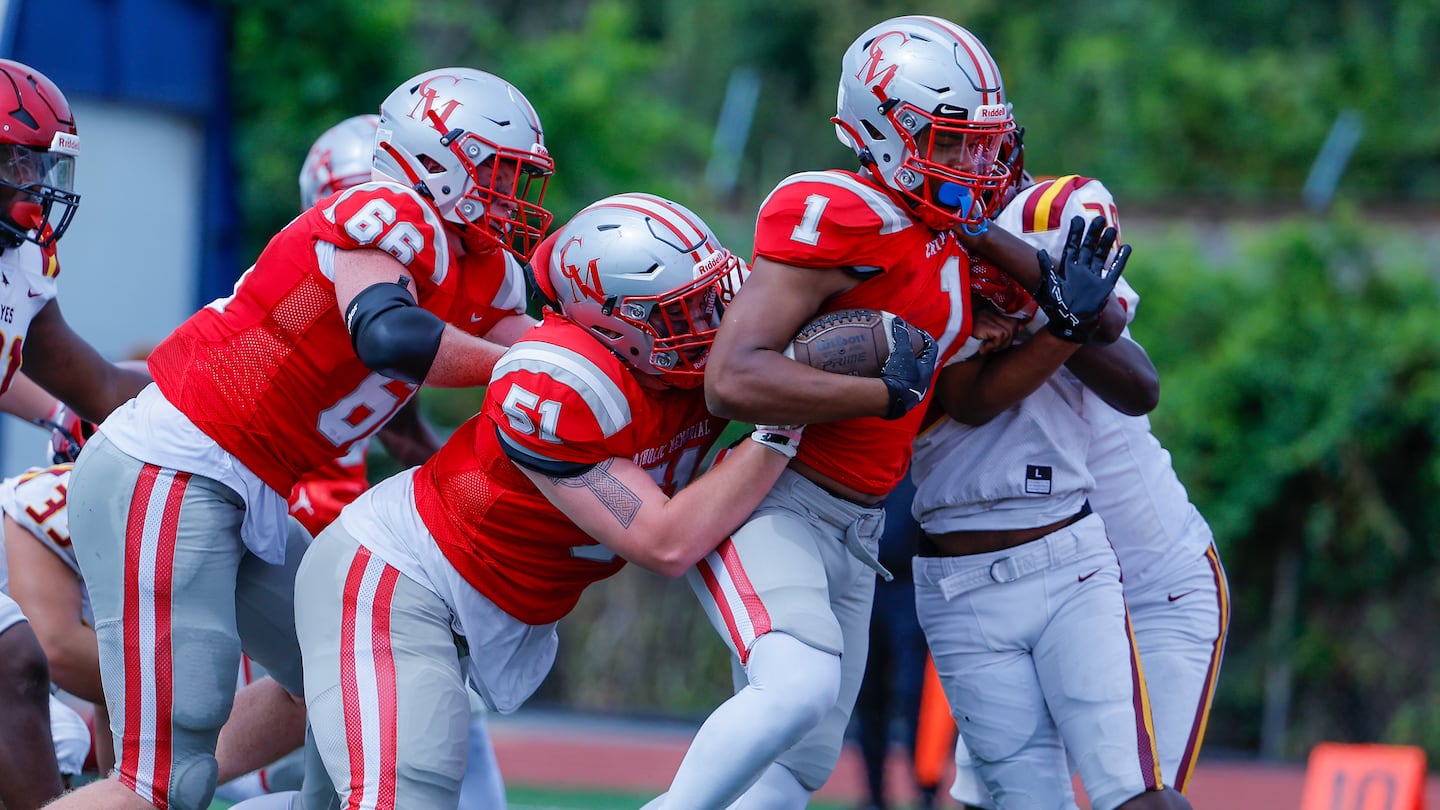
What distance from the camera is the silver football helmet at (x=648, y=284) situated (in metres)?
3.40

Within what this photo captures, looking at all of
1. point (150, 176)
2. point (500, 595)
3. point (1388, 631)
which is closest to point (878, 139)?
point (500, 595)

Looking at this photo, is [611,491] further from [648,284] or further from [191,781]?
[191,781]

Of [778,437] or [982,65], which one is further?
[982,65]

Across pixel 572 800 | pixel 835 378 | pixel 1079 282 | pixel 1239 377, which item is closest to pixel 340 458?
pixel 835 378

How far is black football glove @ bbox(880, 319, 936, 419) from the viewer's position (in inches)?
129

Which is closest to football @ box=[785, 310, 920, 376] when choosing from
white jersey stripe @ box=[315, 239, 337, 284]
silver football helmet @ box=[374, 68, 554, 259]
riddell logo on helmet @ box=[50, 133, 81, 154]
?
silver football helmet @ box=[374, 68, 554, 259]

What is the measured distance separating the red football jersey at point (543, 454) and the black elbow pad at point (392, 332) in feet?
0.54

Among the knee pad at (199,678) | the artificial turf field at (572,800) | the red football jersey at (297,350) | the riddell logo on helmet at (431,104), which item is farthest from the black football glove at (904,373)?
the artificial turf field at (572,800)

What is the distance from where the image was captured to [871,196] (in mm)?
3434

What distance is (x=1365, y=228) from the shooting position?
977cm

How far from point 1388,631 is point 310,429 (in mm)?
7219

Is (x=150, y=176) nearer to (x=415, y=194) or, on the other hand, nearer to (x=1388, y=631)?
(x=415, y=194)

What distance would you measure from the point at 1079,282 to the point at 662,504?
1020 mm

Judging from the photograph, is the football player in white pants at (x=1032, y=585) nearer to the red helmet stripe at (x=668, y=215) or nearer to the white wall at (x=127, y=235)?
the red helmet stripe at (x=668, y=215)
